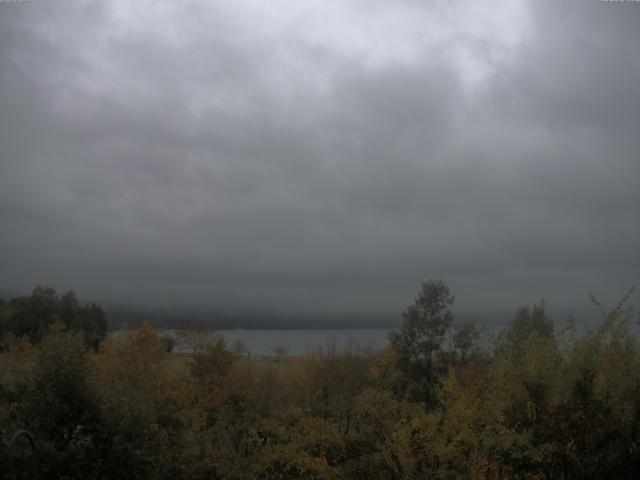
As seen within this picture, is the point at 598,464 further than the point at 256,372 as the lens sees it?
No

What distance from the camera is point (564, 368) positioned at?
13219mm

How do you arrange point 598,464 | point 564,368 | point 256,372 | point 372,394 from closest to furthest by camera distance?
point 598,464
point 564,368
point 372,394
point 256,372

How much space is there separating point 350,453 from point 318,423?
2.59m

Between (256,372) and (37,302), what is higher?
(37,302)

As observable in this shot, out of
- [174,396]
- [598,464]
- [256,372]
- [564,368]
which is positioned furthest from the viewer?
[256,372]

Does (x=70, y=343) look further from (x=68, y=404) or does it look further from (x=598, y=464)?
(x=598, y=464)

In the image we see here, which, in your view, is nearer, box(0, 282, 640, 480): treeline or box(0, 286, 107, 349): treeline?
box(0, 282, 640, 480): treeline

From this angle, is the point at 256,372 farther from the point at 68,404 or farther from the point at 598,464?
the point at 598,464

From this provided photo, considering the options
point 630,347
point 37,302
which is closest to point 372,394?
point 630,347

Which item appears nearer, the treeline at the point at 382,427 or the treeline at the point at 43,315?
the treeline at the point at 382,427

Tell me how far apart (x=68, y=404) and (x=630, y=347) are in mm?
13502

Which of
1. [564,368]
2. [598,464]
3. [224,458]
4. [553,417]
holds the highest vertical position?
[564,368]

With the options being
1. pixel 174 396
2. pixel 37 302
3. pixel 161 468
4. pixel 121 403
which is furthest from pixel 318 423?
pixel 37 302

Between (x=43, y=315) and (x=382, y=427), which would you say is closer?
(x=382, y=427)
